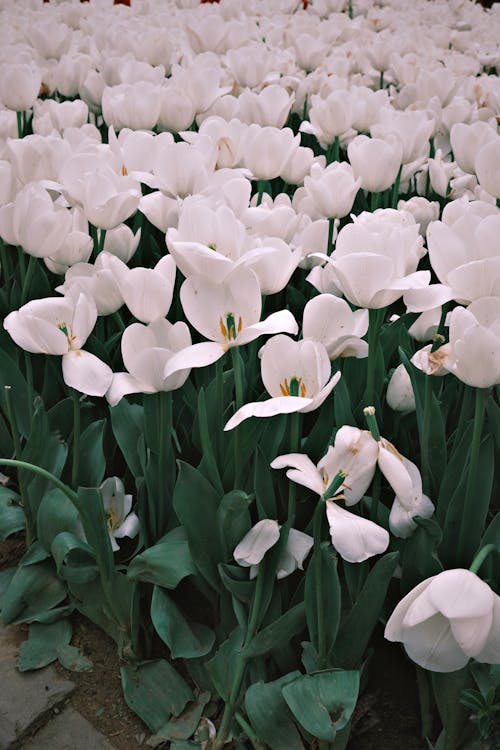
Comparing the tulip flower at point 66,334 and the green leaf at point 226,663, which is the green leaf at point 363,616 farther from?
the tulip flower at point 66,334

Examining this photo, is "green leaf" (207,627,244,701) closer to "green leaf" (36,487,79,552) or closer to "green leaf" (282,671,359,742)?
"green leaf" (282,671,359,742)

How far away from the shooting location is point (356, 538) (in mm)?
1194

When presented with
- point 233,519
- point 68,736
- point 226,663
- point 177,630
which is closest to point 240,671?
point 226,663

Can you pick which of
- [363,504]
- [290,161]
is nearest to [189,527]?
[363,504]

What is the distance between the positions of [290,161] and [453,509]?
1.17m

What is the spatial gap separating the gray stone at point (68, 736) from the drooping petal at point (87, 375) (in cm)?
61

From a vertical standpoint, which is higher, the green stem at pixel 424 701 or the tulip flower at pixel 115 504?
the tulip flower at pixel 115 504

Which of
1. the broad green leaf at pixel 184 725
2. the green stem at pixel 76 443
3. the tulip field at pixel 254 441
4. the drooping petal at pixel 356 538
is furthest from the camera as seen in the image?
the green stem at pixel 76 443

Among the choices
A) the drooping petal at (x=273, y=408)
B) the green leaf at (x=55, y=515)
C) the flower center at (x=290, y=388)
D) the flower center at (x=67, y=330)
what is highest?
the drooping petal at (x=273, y=408)

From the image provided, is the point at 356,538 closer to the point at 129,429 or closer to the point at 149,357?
the point at 149,357

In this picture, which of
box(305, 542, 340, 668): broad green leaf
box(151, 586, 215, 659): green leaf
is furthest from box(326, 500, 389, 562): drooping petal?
box(151, 586, 215, 659): green leaf

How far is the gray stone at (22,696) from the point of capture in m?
1.54

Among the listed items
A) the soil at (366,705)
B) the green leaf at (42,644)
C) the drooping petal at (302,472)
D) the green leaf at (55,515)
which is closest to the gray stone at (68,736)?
the soil at (366,705)

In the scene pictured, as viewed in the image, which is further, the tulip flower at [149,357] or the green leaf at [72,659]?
A: the green leaf at [72,659]
